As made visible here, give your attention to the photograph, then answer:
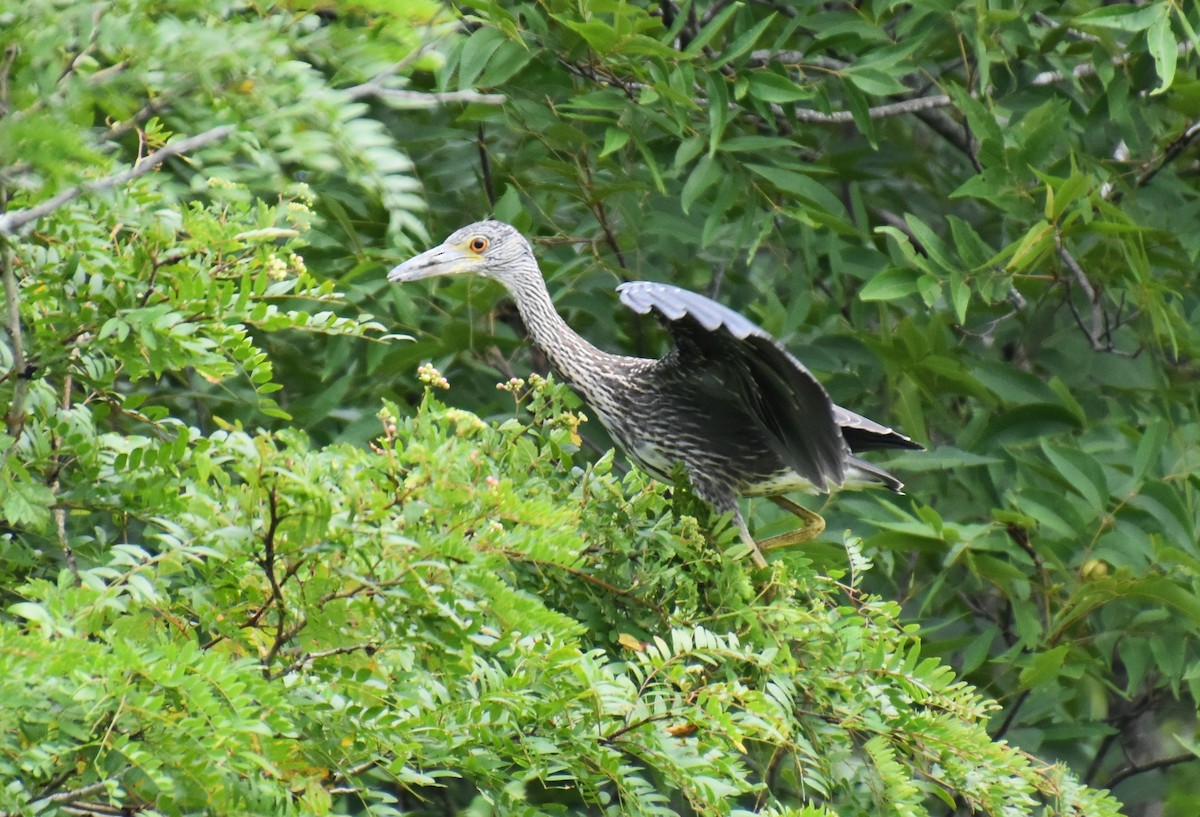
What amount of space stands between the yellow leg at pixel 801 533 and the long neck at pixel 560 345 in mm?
671

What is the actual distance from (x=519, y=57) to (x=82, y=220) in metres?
2.20

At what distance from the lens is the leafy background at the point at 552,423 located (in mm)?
2125

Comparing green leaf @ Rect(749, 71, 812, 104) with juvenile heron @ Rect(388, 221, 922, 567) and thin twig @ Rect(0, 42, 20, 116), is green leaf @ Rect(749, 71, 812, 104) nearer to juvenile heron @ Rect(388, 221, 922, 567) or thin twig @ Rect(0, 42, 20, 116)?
juvenile heron @ Rect(388, 221, 922, 567)

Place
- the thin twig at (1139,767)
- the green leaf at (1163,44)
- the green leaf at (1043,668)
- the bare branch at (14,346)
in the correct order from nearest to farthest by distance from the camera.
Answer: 1. the bare branch at (14,346)
2. the green leaf at (1163,44)
3. the green leaf at (1043,668)
4. the thin twig at (1139,767)

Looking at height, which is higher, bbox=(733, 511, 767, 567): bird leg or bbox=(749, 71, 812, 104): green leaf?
bbox=(749, 71, 812, 104): green leaf

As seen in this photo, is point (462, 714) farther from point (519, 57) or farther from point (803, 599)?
point (519, 57)

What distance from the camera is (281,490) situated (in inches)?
85.3

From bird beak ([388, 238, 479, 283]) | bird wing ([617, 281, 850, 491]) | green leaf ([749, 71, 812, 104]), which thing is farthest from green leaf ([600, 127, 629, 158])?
bird wing ([617, 281, 850, 491])

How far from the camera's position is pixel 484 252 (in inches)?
194

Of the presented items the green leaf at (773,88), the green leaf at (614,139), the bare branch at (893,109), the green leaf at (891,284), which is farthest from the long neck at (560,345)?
the bare branch at (893,109)

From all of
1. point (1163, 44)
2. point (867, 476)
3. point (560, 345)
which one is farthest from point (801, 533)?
point (1163, 44)

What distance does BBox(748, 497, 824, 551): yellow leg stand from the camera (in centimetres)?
453

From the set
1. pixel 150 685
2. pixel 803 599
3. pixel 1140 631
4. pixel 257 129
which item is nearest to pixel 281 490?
pixel 150 685

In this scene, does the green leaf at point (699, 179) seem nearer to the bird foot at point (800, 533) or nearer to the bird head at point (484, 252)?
the bird head at point (484, 252)
